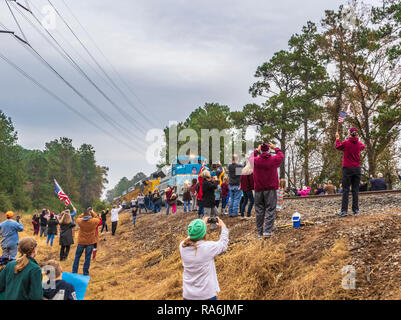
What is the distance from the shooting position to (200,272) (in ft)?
15.2

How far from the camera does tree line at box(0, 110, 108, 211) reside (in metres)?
67.9

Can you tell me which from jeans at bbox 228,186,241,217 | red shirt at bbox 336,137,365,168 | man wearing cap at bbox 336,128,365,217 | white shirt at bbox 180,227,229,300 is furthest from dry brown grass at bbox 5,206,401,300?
white shirt at bbox 180,227,229,300

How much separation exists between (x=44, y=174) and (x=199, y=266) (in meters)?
94.7

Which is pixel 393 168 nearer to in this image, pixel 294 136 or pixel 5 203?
pixel 294 136

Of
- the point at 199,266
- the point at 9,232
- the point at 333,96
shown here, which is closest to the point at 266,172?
the point at 199,266

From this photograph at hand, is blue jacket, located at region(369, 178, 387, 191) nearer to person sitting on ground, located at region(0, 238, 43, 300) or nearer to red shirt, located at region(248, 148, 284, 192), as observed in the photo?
red shirt, located at region(248, 148, 284, 192)

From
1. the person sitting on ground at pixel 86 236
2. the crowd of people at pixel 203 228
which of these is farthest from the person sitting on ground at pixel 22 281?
the person sitting on ground at pixel 86 236

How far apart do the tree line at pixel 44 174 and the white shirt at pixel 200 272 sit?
108 ft

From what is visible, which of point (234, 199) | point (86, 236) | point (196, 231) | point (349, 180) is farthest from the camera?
point (234, 199)

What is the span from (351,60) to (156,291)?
2679 cm

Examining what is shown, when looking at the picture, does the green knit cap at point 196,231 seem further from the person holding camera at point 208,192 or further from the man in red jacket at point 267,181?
the person holding camera at point 208,192

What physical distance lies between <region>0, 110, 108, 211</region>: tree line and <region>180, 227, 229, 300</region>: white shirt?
108ft

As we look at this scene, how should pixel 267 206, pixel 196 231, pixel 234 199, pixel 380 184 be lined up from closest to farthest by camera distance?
pixel 196 231 → pixel 267 206 → pixel 234 199 → pixel 380 184

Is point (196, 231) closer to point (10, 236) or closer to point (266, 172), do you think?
point (266, 172)
